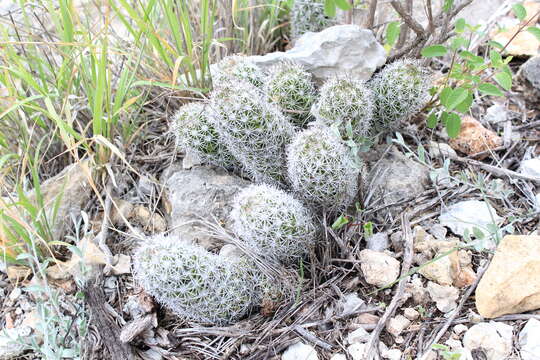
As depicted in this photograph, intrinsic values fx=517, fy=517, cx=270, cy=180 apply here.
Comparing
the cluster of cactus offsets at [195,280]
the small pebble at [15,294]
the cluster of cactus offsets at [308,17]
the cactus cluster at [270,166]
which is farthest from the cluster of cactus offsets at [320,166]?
the small pebble at [15,294]

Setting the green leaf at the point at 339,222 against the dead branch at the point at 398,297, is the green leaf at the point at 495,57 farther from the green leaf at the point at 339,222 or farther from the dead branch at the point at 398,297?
the green leaf at the point at 339,222

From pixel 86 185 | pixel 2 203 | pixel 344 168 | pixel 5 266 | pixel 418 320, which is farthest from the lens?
pixel 86 185

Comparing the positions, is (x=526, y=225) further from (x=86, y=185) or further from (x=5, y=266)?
(x=5, y=266)

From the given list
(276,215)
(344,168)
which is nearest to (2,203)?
(276,215)

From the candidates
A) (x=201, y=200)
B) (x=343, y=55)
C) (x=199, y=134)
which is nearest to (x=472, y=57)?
(x=343, y=55)

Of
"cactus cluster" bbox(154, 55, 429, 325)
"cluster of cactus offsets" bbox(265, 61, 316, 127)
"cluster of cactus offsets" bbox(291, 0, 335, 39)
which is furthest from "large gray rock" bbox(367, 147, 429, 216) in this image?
"cluster of cactus offsets" bbox(291, 0, 335, 39)

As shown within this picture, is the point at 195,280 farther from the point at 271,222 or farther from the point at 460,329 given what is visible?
the point at 460,329

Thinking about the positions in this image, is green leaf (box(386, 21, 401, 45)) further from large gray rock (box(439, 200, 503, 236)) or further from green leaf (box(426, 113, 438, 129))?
large gray rock (box(439, 200, 503, 236))
